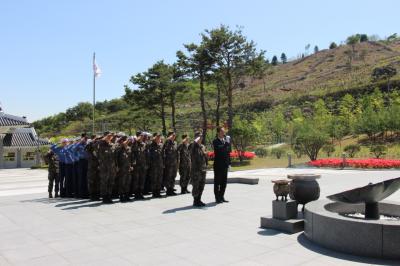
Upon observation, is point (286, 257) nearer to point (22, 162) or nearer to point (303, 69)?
point (22, 162)

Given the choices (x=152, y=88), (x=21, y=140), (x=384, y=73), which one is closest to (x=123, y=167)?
(x=152, y=88)

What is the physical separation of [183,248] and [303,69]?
105 m

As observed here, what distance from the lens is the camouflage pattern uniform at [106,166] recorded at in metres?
8.91

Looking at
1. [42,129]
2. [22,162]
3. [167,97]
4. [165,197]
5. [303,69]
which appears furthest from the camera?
[303,69]

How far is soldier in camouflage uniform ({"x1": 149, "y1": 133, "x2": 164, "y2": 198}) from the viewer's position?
9.80 meters

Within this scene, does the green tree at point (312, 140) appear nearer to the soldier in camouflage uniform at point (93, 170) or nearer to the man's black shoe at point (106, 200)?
the soldier in camouflage uniform at point (93, 170)

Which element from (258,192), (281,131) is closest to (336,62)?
(281,131)

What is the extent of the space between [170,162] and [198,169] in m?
1.85

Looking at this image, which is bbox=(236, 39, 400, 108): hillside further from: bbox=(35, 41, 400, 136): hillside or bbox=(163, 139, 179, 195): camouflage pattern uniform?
bbox=(163, 139, 179, 195): camouflage pattern uniform

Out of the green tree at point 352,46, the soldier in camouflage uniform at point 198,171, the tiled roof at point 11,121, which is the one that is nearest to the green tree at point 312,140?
the soldier in camouflage uniform at point 198,171

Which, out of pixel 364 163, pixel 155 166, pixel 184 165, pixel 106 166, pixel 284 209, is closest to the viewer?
pixel 284 209

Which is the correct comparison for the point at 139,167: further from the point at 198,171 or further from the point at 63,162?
the point at 63,162

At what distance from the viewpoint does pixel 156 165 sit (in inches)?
387

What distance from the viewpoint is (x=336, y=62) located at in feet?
323
